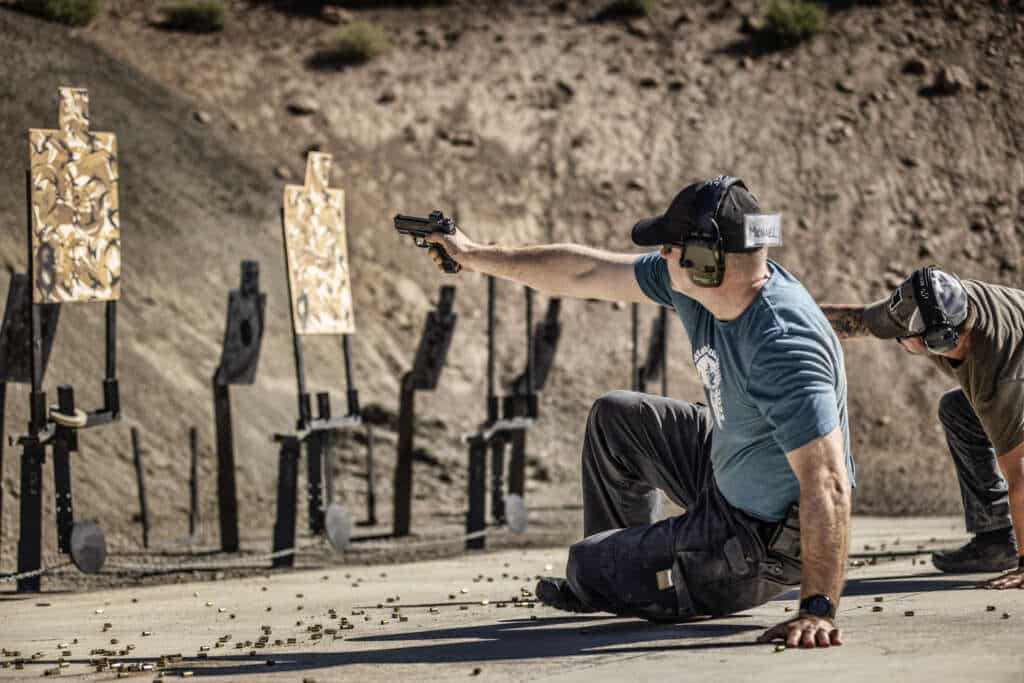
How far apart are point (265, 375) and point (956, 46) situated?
14.5m

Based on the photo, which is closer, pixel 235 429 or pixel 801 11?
pixel 235 429

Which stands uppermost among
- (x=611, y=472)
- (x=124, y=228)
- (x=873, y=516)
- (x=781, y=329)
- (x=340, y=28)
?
(x=340, y=28)

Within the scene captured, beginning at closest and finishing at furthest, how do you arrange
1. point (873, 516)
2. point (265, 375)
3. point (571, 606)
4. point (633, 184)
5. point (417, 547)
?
1. point (571, 606)
2. point (417, 547)
3. point (873, 516)
4. point (265, 375)
5. point (633, 184)

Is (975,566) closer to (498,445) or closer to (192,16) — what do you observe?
(498,445)

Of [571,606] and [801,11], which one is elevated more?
[801,11]

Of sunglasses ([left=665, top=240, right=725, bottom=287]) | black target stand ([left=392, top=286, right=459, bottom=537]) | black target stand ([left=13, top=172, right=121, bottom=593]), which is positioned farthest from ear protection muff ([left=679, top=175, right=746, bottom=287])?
black target stand ([left=392, top=286, right=459, bottom=537])

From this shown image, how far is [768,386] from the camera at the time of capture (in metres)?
3.87

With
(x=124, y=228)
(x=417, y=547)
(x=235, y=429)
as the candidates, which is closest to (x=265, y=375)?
(x=235, y=429)

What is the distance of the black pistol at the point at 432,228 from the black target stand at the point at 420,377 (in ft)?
18.6

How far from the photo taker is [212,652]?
4652 millimetres

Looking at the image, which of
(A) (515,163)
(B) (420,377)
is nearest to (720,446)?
(B) (420,377)

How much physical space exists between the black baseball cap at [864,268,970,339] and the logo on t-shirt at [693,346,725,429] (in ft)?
3.88

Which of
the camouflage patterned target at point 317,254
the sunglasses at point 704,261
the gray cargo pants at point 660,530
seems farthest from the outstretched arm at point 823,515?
the camouflage patterned target at point 317,254

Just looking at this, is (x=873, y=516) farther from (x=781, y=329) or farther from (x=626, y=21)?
(x=626, y=21)
